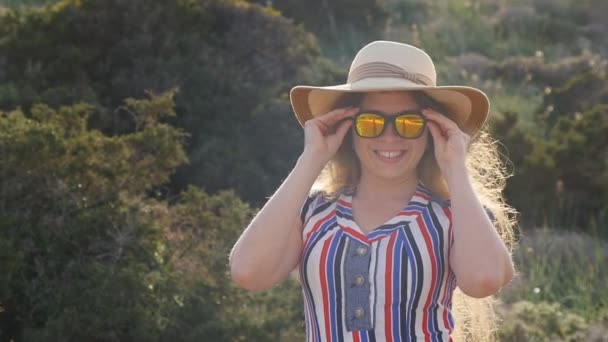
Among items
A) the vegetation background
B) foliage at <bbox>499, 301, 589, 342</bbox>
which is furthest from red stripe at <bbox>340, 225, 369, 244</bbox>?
foliage at <bbox>499, 301, 589, 342</bbox>

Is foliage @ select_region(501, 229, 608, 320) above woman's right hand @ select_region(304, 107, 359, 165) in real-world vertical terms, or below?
above

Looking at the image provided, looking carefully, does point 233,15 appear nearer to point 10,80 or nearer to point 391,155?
point 10,80

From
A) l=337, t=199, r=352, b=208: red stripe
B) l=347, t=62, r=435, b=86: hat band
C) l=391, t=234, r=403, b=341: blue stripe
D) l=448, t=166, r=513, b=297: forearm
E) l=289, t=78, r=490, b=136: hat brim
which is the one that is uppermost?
l=347, t=62, r=435, b=86: hat band

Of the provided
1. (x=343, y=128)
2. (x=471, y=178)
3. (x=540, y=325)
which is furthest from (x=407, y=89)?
(x=540, y=325)

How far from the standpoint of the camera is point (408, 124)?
3.11 metres

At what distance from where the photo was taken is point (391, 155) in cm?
316

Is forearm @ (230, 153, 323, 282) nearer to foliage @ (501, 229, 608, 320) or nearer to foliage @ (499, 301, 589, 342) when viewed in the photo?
foliage @ (499, 301, 589, 342)

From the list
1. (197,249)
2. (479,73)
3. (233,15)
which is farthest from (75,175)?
(479,73)

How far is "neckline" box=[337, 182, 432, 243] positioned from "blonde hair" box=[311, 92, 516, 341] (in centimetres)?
5

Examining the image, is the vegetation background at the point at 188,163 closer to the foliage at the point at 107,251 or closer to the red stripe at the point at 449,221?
the foliage at the point at 107,251

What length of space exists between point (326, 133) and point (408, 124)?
29cm

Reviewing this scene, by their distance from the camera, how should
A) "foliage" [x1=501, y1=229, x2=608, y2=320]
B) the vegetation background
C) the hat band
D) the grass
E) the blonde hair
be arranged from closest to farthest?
the hat band, the blonde hair, the vegetation background, the grass, "foliage" [x1=501, y1=229, x2=608, y2=320]

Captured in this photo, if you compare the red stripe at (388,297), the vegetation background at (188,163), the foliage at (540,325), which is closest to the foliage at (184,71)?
the vegetation background at (188,163)

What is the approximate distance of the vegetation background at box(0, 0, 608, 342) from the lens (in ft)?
18.6
